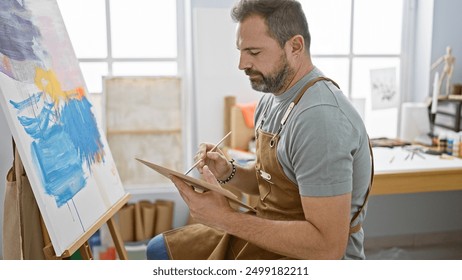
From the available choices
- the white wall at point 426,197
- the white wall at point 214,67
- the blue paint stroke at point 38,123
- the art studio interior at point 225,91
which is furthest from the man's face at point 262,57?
the white wall at point 426,197

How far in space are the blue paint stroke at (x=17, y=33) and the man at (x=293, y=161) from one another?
59 centimetres

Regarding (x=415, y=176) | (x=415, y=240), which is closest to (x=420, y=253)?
(x=415, y=240)

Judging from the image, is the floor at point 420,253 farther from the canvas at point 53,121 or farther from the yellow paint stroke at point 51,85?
the yellow paint stroke at point 51,85

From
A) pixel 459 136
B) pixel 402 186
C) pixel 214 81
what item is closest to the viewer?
pixel 402 186

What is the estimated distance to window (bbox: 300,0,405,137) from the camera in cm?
320

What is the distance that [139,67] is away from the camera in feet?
10.2

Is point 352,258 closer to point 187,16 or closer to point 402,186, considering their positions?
point 402,186

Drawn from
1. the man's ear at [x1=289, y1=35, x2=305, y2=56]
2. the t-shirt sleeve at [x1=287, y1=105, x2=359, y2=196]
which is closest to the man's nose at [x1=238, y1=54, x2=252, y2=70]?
the man's ear at [x1=289, y1=35, x2=305, y2=56]

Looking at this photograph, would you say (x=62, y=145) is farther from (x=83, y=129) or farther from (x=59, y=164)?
(x=83, y=129)

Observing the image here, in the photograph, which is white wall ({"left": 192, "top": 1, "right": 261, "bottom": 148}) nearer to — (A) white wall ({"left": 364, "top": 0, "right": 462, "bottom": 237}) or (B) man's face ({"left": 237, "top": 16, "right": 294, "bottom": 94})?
(A) white wall ({"left": 364, "top": 0, "right": 462, "bottom": 237})

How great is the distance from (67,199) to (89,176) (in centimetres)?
20

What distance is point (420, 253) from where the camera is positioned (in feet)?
9.83
